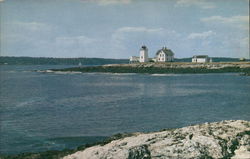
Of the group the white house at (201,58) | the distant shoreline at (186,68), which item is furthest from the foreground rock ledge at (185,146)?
the white house at (201,58)

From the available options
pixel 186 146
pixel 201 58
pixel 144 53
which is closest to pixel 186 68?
pixel 201 58

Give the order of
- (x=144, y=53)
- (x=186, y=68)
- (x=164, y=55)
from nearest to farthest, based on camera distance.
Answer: (x=186, y=68) < (x=164, y=55) < (x=144, y=53)

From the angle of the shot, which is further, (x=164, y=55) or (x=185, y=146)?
(x=164, y=55)

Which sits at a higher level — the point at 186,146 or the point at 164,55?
the point at 164,55

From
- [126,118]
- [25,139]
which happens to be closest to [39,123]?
[25,139]

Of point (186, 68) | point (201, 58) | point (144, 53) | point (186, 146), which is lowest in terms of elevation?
point (186, 146)

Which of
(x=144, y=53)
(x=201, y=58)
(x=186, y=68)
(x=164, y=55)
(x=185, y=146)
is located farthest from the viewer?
(x=144, y=53)

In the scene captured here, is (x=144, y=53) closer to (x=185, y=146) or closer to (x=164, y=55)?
(x=164, y=55)
